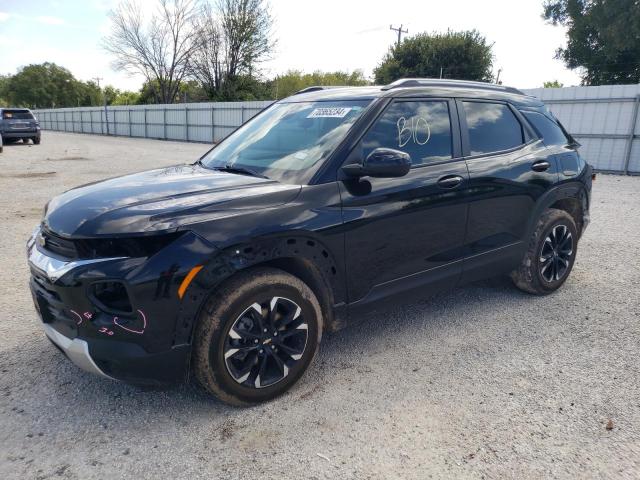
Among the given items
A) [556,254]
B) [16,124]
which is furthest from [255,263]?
[16,124]

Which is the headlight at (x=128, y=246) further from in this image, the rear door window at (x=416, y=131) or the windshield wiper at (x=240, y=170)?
the rear door window at (x=416, y=131)

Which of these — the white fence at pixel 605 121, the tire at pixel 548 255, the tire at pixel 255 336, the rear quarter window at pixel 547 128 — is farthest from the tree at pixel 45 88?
the tire at pixel 255 336

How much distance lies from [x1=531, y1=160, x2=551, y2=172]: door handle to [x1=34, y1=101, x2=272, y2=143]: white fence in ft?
60.1

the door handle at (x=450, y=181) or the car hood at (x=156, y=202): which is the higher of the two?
the door handle at (x=450, y=181)

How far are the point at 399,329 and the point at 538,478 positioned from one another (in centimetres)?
168

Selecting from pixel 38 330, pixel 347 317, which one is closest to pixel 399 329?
pixel 347 317

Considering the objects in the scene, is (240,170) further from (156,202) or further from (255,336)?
(255,336)

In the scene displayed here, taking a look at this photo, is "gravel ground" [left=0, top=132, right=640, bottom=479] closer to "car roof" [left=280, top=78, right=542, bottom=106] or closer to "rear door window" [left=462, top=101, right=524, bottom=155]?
"rear door window" [left=462, top=101, right=524, bottom=155]

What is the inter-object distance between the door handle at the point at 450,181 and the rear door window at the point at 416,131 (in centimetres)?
15

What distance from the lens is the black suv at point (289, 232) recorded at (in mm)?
2375

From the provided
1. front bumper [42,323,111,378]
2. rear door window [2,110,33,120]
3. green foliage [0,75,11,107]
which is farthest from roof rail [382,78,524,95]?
green foliage [0,75,11,107]

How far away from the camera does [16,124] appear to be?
926 inches

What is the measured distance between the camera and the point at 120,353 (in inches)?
93.3

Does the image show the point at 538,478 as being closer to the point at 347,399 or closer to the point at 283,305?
the point at 347,399
